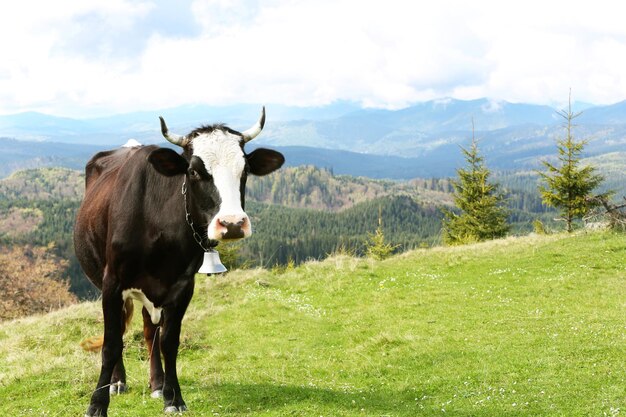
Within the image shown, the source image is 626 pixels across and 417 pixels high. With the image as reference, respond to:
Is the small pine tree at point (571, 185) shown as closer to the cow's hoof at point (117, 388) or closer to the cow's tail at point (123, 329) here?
the cow's tail at point (123, 329)

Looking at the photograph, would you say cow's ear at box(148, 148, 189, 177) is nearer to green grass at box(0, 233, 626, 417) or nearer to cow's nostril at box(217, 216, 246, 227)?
cow's nostril at box(217, 216, 246, 227)

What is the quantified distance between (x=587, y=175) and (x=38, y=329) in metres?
32.4

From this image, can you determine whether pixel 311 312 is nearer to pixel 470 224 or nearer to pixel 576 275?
pixel 576 275

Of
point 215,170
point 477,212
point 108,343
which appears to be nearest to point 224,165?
point 215,170

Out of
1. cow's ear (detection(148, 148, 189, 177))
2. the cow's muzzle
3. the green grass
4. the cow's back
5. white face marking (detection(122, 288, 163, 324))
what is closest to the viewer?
the cow's muzzle

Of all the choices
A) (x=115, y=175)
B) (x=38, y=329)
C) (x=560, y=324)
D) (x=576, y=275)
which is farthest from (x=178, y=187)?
(x=576, y=275)

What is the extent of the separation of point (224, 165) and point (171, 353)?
3221 millimetres

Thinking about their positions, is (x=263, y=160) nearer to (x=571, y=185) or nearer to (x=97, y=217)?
(x=97, y=217)

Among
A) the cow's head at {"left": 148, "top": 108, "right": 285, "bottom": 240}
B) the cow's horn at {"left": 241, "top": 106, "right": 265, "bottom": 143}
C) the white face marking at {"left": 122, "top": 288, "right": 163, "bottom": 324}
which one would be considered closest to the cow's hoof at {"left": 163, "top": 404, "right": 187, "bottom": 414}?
the white face marking at {"left": 122, "top": 288, "right": 163, "bottom": 324}

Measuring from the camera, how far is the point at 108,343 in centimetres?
779

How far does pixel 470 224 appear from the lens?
44.7 metres

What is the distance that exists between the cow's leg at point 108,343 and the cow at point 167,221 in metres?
0.01

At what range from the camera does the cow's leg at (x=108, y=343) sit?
7.60 m

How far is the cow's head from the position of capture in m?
6.42
